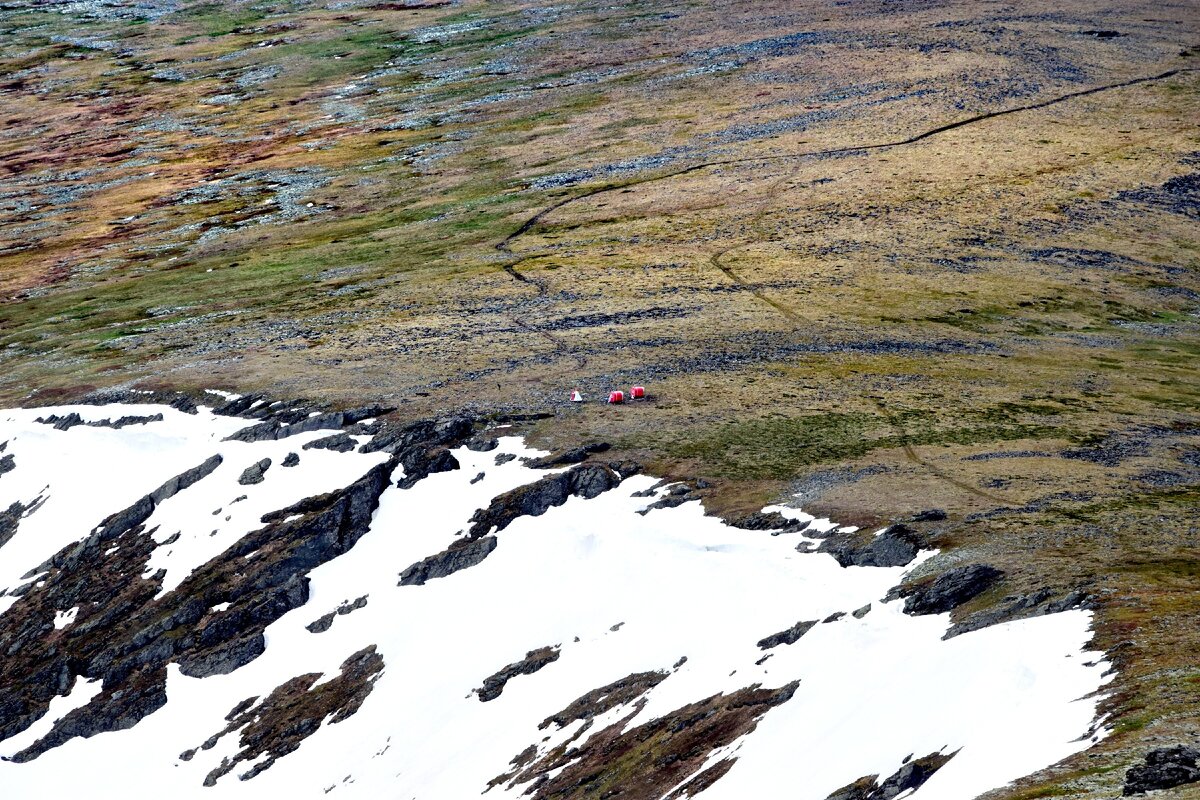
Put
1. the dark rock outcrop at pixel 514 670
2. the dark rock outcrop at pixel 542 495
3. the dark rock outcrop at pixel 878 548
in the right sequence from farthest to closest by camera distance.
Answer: the dark rock outcrop at pixel 542 495 → the dark rock outcrop at pixel 514 670 → the dark rock outcrop at pixel 878 548

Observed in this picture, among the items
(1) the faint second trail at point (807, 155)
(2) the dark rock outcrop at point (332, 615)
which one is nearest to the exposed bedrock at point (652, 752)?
(2) the dark rock outcrop at point (332, 615)

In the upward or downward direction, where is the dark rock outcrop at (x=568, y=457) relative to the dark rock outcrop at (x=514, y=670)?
upward

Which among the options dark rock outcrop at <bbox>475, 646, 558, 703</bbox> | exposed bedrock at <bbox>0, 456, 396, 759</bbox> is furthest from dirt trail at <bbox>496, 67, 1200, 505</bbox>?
dark rock outcrop at <bbox>475, 646, 558, 703</bbox>

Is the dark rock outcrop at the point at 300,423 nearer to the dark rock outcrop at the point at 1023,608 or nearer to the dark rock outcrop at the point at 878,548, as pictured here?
the dark rock outcrop at the point at 878,548

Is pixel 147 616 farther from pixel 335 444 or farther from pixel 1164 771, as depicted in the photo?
pixel 1164 771

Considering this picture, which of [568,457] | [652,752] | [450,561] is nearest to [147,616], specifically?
[450,561]

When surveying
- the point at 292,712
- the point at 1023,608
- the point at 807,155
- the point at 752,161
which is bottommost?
the point at 292,712
